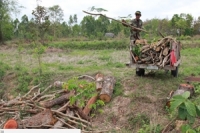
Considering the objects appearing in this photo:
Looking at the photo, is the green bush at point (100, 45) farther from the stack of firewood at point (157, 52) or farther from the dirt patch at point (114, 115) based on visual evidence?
the dirt patch at point (114, 115)

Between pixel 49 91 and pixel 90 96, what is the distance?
2226 millimetres

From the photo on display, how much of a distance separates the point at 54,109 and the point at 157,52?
329 cm

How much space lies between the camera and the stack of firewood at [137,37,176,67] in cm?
761

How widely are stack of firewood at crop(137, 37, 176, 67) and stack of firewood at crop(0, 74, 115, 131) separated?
1.14 meters

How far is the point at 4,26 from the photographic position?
26703 millimetres

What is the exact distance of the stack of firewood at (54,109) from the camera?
6258mm

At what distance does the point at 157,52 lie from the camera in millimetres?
7781

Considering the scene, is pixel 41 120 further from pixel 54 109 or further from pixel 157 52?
pixel 157 52

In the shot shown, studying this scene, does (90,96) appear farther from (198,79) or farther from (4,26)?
(4,26)

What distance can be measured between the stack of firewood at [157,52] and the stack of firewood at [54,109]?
3.75ft

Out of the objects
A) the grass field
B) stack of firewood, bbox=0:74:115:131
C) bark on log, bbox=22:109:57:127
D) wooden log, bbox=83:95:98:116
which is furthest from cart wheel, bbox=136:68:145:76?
bark on log, bbox=22:109:57:127

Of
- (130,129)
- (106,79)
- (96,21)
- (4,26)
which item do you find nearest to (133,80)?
(106,79)

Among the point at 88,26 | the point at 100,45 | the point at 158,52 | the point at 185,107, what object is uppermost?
the point at 88,26

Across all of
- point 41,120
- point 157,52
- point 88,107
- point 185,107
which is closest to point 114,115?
point 88,107
